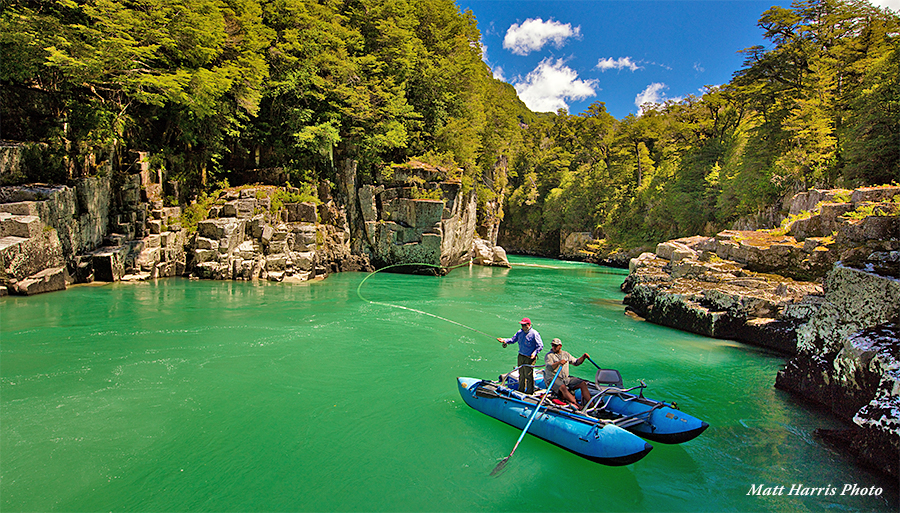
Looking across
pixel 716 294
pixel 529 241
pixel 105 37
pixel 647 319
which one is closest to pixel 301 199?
pixel 105 37

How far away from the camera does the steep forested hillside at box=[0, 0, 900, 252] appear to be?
16.7 meters

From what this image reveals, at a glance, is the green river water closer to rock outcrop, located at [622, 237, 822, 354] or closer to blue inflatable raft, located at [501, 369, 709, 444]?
blue inflatable raft, located at [501, 369, 709, 444]

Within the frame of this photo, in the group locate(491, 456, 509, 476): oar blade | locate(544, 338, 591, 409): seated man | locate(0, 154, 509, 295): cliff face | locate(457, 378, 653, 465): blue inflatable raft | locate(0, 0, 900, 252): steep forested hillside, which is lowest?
locate(491, 456, 509, 476): oar blade

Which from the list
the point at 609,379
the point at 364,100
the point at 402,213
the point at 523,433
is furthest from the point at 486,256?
the point at 523,433

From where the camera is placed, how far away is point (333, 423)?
7230mm

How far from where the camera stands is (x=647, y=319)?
16.0 metres

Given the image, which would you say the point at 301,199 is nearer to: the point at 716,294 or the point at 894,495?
the point at 716,294

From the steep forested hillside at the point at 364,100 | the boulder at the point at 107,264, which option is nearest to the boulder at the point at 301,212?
the steep forested hillside at the point at 364,100

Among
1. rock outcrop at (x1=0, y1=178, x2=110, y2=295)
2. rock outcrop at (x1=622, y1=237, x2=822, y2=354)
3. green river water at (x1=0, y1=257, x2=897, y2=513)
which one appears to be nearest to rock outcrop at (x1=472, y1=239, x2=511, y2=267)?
rock outcrop at (x1=622, y1=237, x2=822, y2=354)

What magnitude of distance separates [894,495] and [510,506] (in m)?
4.82

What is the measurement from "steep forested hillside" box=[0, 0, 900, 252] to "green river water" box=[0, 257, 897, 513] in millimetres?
8597

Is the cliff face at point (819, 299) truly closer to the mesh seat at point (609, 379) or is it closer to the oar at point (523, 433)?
the mesh seat at point (609, 379)

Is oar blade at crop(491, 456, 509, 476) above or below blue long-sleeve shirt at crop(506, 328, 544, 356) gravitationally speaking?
below

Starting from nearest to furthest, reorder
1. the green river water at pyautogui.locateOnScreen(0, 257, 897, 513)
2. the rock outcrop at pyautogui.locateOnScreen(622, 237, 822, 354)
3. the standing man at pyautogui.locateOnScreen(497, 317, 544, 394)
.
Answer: the green river water at pyautogui.locateOnScreen(0, 257, 897, 513) < the standing man at pyautogui.locateOnScreen(497, 317, 544, 394) < the rock outcrop at pyautogui.locateOnScreen(622, 237, 822, 354)
